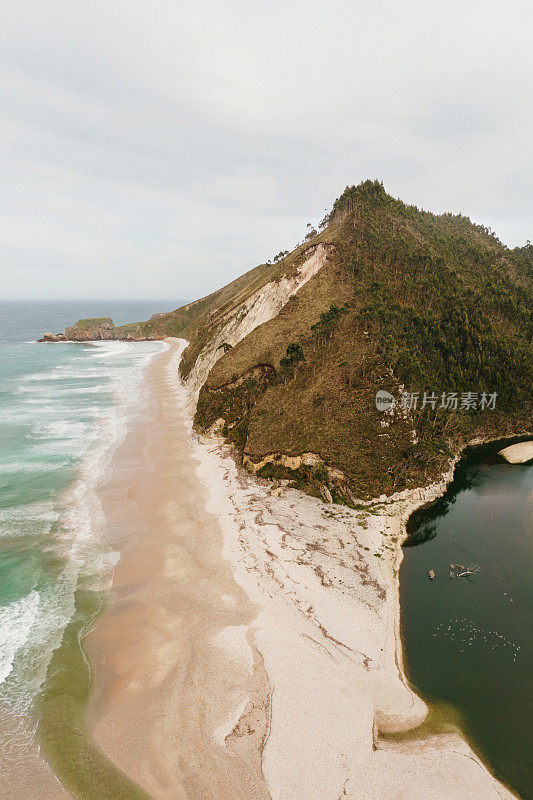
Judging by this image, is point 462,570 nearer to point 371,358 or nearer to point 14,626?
point 371,358

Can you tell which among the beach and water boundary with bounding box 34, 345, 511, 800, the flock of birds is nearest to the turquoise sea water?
the beach and water boundary with bounding box 34, 345, 511, 800

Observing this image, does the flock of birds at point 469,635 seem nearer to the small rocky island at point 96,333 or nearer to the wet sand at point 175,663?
the wet sand at point 175,663

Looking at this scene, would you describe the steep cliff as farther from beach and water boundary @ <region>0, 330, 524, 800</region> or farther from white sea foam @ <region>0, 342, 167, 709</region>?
white sea foam @ <region>0, 342, 167, 709</region>

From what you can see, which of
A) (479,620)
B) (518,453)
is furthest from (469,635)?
(518,453)

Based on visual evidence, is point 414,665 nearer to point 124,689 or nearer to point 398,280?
point 124,689

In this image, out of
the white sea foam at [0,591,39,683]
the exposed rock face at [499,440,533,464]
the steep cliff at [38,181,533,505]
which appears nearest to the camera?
the white sea foam at [0,591,39,683]

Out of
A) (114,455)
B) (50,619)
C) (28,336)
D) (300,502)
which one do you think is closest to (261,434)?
(300,502)

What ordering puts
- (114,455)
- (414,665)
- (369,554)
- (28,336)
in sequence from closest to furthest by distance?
(414,665)
(369,554)
(114,455)
(28,336)
